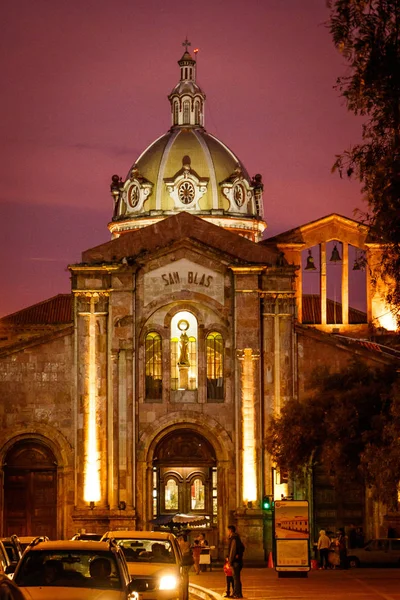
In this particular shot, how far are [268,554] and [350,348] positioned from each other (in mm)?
8460

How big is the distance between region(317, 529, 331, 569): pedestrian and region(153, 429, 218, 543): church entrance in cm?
721

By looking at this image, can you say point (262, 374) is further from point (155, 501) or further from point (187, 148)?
point (187, 148)

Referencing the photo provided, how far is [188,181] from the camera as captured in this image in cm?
9388

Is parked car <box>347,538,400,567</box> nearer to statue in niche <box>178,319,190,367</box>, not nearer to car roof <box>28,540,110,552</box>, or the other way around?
statue in niche <box>178,319,190,367</box>

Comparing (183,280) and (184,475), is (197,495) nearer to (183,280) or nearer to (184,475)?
(184,475)

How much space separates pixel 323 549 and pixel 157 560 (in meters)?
23.5

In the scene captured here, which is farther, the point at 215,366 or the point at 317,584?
the point at 215,366

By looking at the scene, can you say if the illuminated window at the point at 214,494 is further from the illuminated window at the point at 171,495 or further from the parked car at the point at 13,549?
the parked car at the point at 13,549

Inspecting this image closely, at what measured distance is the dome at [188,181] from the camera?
9381 cm

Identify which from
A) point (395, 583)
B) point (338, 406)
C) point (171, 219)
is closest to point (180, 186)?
point (171, 219)

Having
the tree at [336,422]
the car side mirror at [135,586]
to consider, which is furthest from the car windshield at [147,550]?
the tree at [336,422]

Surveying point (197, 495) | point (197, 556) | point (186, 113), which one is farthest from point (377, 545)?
point (186, 113)

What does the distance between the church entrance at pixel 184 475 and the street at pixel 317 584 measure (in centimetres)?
772

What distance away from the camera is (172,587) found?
27797 millimetres
